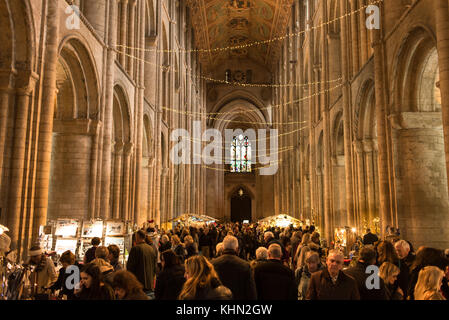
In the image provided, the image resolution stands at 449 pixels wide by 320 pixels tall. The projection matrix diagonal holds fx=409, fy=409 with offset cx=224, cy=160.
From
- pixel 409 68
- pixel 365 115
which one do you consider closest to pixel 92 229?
pixel 409 68

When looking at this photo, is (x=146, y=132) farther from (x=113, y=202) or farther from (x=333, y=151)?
(x=333, y=151)

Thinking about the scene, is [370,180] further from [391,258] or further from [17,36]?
[17,36]

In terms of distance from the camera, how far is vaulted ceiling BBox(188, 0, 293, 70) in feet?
111

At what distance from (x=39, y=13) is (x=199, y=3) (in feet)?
84.8

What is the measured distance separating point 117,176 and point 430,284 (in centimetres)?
1410

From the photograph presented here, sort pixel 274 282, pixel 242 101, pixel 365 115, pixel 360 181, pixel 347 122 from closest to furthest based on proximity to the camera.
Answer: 1. pixel 274 282
2. pixel 365 115
3. pixel 360 181
4. pixel 347 122
5. pixel 242 101

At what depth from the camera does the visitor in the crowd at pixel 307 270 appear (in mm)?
5086

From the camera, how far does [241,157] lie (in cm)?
4959

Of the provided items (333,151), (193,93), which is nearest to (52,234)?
(333,151)

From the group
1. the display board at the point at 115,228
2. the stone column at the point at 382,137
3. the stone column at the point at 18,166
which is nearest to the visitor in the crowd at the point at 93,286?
the stone column at the point at 18,166

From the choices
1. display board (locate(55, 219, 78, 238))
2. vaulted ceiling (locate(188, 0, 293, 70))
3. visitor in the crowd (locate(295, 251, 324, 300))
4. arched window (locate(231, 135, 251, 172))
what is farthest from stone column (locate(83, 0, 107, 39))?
arched window (locate(231, 135, 251, 172))

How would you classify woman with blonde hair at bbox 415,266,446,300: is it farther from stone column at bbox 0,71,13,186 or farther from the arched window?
the arched window
